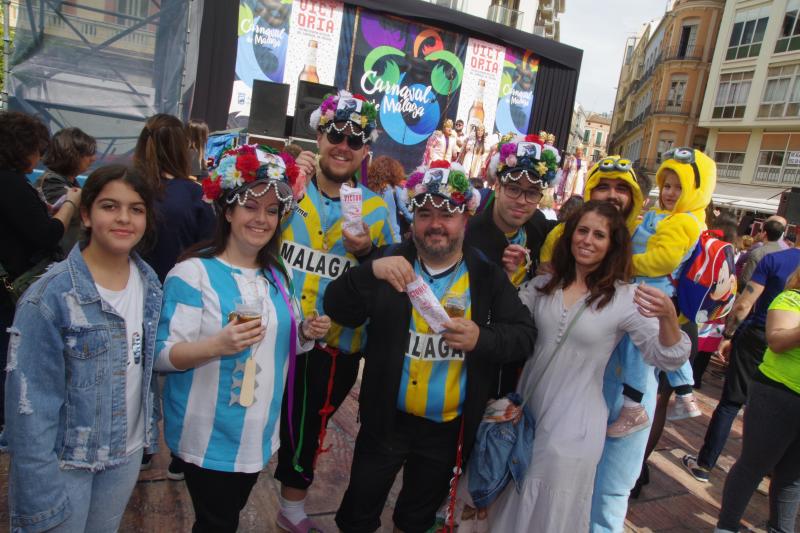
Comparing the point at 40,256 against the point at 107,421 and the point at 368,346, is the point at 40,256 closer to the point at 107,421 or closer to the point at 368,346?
the point at 107,421

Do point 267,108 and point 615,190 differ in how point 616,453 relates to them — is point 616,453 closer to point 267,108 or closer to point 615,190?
point 615,190

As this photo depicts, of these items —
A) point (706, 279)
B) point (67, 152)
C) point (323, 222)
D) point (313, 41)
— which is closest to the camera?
point (323, 222)

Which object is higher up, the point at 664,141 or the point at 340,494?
the point at 664,141

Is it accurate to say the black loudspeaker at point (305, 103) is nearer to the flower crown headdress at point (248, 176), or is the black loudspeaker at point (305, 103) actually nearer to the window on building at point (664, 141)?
the flower crown headdress at point (248, 176)

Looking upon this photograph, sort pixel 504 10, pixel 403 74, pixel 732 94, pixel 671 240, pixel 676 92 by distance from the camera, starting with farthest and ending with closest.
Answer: pixel 676 92 → pixel 732 94 → pixel 504 10 → pixel 403 74 → pixel 671 240

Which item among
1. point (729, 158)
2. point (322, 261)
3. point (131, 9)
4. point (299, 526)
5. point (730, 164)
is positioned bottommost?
point (299, 526)

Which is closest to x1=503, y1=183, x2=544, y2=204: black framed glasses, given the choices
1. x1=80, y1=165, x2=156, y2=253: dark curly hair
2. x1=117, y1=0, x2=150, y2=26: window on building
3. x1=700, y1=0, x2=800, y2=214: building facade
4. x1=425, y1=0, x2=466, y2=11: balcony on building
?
x1=80, y1=165, x2=156, y2=253: dark curly hair

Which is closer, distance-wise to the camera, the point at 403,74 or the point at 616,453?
the point at 616,453

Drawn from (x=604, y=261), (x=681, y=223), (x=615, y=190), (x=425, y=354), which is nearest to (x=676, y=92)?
(x=681, y=223)

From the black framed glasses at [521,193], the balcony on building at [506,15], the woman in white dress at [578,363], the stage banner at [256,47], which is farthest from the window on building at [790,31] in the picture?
the woman in white dress at [578,363]

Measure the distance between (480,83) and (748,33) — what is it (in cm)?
2223

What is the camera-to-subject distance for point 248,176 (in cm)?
197

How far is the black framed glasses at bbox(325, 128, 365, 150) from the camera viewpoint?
2.53 metres

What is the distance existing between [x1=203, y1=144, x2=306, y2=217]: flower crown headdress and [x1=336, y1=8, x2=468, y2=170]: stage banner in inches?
462
